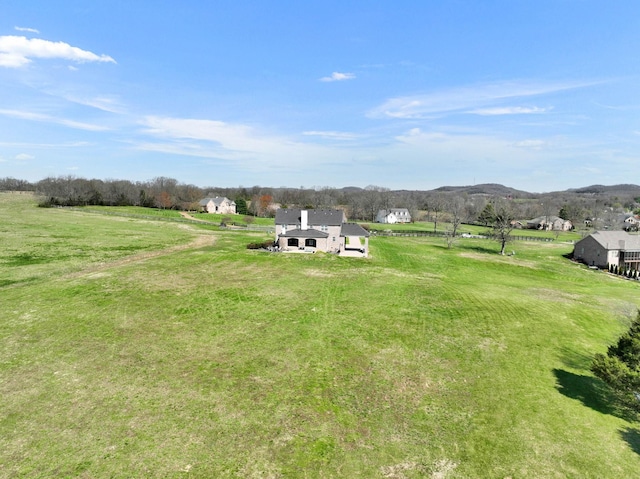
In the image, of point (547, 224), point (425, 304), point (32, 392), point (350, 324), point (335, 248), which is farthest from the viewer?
point (547, 224)

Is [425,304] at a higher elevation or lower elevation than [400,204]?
lower

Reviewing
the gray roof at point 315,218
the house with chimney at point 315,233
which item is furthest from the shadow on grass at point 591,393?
the gray roof at point 315,218

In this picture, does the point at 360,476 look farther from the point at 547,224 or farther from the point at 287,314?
the point at 547,224

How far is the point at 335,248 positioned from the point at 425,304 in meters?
24.8

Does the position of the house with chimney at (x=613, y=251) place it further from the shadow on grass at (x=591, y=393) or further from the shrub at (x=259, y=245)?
the shrub at (x=259, y=245)

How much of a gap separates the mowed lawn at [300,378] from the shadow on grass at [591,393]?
0.10 metres

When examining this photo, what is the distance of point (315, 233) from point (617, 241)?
51751mm

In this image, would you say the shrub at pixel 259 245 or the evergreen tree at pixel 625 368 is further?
the shrub at pixel 259 245

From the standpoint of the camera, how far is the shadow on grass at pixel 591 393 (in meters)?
16.4

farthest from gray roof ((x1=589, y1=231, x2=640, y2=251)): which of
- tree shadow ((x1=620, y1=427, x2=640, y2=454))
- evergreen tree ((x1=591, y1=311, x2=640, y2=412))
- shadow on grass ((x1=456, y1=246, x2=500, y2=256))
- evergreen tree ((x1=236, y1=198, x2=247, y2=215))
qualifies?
evergreen tree ((x1=236, y1=198, x2=247, y2=215))

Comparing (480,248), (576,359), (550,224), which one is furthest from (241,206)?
(550,224)

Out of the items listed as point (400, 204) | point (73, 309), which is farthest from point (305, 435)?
point (400, 204)

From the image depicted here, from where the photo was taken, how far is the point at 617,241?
56031 mm

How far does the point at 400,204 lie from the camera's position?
162125 millimetres
